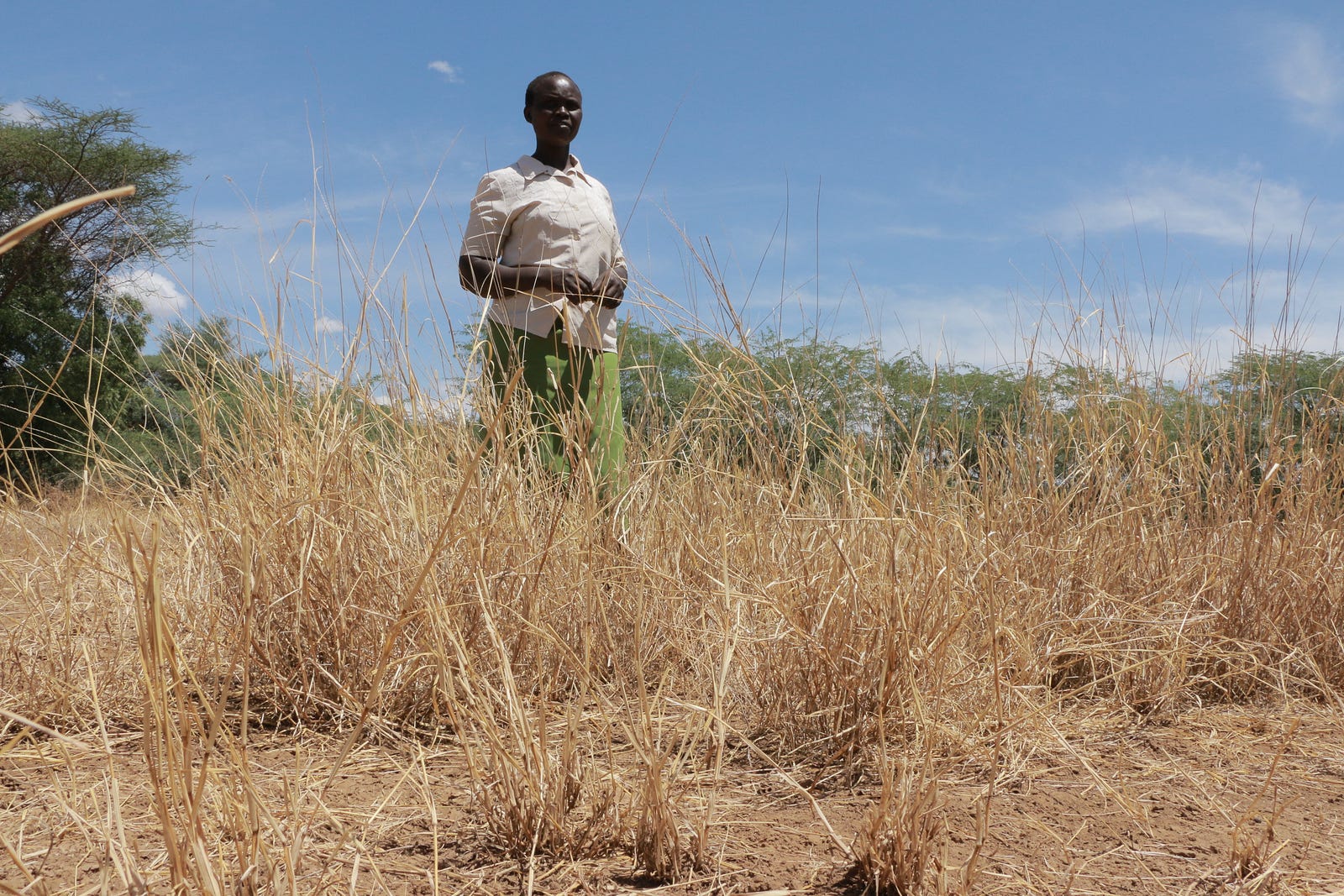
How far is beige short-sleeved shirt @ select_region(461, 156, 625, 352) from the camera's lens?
8.39ft

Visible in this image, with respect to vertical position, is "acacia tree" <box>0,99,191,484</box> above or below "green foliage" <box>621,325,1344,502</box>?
above

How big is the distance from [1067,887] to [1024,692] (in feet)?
2.24

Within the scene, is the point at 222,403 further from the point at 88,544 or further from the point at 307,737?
the point at 307,737

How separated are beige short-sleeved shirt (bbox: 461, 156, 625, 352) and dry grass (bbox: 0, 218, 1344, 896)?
536 millimetres

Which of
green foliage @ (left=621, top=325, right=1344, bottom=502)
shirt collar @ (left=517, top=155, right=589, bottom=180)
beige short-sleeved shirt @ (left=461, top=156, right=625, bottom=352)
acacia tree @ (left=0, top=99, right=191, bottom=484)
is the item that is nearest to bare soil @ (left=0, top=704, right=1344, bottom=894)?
green foliage @ (left=621, top=325, right=1344, bottom=502)

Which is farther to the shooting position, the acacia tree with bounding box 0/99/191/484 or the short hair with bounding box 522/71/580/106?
the acacia tree with bounding box 0/99/191/484

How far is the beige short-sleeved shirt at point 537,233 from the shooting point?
2.56m

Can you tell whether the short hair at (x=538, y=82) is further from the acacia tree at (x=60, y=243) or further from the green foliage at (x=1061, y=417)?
the acacia tree at (x=60, y=243)

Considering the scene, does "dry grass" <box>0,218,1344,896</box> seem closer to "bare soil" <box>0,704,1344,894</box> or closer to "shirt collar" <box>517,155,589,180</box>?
"bare soil" <box>0,704,1344,894</box>

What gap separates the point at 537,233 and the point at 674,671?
1.32m

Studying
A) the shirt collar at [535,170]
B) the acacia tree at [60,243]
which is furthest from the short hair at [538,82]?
the acacia tree at [60,243]

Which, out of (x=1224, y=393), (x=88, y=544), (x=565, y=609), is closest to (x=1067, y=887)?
(x=565, y=609)

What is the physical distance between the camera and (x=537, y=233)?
2.59m

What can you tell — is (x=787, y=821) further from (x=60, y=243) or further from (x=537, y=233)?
(x=60, y=243)
